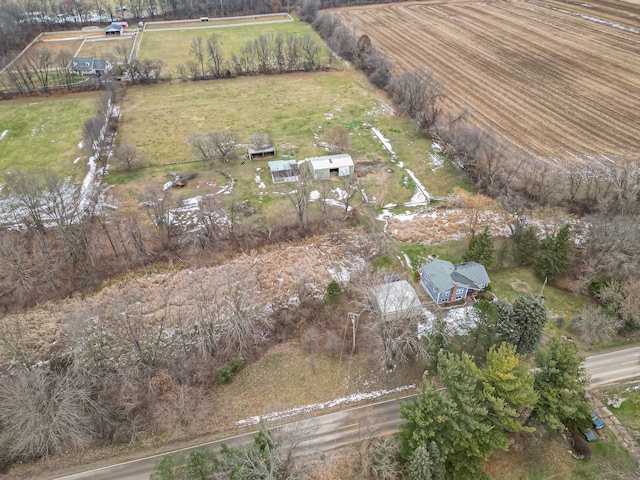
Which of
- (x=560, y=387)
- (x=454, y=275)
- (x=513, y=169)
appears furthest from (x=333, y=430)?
(x=513, y=169)

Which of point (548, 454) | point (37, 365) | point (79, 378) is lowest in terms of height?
point (548, 454)

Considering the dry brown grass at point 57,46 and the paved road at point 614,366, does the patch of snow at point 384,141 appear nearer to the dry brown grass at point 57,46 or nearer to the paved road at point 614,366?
the paved road at point 614,366

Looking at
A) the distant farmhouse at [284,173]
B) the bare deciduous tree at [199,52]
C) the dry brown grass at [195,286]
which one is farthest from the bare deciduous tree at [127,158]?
the bare deciduous tree at [199,52]

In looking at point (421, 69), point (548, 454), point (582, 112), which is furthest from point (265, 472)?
point (421, 69)

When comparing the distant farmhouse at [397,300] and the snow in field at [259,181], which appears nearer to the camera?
the distant farmhouse at [397,300]

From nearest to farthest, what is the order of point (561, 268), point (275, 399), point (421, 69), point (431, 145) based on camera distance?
point (275, 399), point (561, 268), point (431, 145), point (421, 69)

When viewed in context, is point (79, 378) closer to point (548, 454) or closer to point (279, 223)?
point (279, 223)
